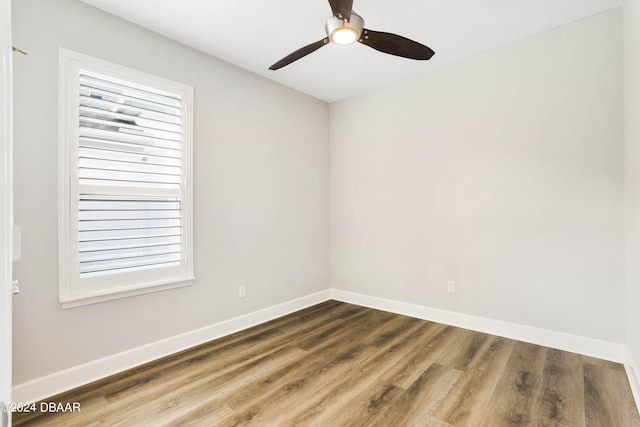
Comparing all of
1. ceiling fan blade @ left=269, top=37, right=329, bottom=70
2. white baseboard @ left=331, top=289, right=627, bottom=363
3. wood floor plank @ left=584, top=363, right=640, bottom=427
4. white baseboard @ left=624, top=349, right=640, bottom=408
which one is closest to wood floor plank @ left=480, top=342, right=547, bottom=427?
white baseboard @ left=331, top=289, right=627, bottom=363

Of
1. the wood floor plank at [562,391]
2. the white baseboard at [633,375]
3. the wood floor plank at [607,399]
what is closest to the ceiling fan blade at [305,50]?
the wood floor plank at [562,391]

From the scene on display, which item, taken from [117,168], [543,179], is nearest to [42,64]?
[117,168]

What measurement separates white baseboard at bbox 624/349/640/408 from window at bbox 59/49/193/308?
3.27 metres

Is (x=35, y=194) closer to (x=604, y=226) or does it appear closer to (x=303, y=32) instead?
(x=303, y=32)

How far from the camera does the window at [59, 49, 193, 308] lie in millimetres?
2191

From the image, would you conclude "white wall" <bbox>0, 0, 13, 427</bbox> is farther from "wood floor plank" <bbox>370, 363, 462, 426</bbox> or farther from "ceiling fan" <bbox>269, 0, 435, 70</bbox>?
"wood floor plank" <bbox>370, 363, 462, 426</bbox>

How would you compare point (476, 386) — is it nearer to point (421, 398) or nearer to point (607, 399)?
→ point (421, 398)

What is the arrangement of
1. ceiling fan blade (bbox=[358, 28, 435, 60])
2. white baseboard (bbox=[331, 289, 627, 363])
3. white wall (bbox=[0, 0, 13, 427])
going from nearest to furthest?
white wall (bbox=[0, 0, 13, 427]) → ceiling fan blade (bbox=[358, 28, 435, 60]) → white baseboard (bbox=[331, 289, 627, 363])

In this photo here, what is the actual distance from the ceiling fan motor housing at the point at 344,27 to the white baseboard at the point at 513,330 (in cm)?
276

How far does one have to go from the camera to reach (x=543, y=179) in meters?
2.76

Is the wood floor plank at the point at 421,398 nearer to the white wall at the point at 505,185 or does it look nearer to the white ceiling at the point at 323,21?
the white wall at the point at 505,185

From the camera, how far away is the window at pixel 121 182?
7.19 ft

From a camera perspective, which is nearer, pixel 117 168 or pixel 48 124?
pixel 48 124

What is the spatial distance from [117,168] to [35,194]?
0.51 meters
